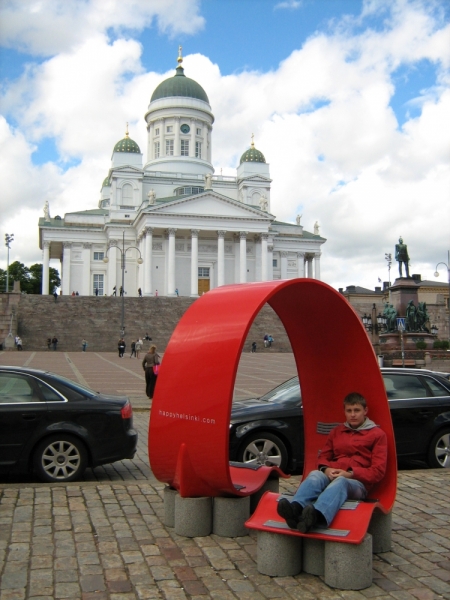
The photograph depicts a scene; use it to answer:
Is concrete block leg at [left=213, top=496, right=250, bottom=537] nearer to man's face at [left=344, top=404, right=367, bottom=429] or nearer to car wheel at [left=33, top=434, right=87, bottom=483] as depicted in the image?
man's face at [left=344, top=404, right=367, bottom=429]

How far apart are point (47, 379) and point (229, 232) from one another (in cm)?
7024

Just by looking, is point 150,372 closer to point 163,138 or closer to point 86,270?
point 86,270

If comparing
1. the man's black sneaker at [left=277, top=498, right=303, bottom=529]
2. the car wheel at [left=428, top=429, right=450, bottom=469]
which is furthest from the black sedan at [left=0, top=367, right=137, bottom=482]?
the car wheel at [left=428, top=429, right=450, bottom=469]

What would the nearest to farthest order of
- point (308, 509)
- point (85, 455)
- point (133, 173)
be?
1. point (308, 509)
2. point (85, 455)
3. point (133, 173)

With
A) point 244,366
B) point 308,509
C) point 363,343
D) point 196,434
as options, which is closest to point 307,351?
point 363,343

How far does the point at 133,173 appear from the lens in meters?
86.9

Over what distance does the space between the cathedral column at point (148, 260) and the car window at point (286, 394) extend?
66.5m

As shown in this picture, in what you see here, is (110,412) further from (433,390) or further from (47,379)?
(433,390)

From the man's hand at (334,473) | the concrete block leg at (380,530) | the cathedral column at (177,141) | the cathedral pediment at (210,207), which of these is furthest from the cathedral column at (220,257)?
the man's hand at (334,473)

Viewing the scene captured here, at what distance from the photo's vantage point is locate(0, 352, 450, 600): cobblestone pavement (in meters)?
4.88

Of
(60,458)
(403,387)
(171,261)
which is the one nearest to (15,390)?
(60,458)

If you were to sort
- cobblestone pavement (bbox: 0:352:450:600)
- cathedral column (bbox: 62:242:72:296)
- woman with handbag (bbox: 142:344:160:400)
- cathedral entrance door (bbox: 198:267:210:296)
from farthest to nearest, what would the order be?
cathedral entrance door (bbox: 198:267:210:296)
cathedral column (bbox: 62:242:72:296)
woman with handbag (bbox: 142:344:160:400)
cobblestone pavement (bbox: 0:352:450:600)

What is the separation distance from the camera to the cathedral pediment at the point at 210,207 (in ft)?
250

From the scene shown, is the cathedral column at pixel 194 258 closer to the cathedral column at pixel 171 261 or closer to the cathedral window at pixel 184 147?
the cathedral column at pixel 171 261
